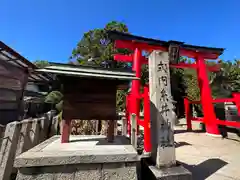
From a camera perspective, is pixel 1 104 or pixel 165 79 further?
pixel 1 104

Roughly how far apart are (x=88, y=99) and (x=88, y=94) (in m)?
0.11

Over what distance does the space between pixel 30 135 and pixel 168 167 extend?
3.45 m

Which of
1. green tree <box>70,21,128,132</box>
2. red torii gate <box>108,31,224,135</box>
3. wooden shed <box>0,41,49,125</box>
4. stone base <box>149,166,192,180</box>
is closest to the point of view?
stone base <box>149,166,192,180</box>

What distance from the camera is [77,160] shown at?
190 cm

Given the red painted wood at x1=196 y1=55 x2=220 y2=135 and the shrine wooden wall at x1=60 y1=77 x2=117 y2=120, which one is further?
the red painted wood at x1=196 y1=55 x2=220 y2=135

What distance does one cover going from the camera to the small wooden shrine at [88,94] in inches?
101

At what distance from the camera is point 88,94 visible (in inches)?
107

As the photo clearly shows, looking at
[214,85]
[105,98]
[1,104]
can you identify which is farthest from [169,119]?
[214,85]

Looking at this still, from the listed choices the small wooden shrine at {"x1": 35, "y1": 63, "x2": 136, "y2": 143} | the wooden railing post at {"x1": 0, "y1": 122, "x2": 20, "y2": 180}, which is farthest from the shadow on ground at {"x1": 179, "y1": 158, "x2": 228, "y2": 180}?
the wooden railing post at {"x1": 0, "y1": 122, "x2": 20, "y2": 180}

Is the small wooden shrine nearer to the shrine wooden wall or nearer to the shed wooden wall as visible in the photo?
the shrine wooden wall

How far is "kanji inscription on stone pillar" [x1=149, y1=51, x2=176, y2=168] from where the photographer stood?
7.77 ft

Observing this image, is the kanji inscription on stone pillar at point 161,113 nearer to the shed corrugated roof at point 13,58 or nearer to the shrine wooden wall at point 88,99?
the shrine wooden wall at point 88,99

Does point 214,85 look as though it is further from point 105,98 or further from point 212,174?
point 105,98

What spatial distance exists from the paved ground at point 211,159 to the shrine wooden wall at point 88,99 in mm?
2359
